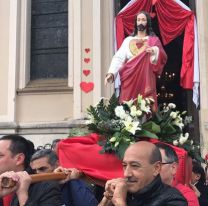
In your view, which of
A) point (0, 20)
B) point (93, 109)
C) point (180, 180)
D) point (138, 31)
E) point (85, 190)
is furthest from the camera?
point (0, 20)

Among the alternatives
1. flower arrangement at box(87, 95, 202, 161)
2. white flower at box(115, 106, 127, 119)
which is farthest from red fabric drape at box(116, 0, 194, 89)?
white flower at box(115, 106, 127, 119)

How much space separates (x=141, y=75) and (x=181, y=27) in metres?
3.54

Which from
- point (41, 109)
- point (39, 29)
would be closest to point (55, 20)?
point (39, 29)

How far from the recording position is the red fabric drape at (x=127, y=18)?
926 centimetres

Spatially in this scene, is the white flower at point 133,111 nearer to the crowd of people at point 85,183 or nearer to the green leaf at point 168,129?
the green leaf at point 168,129

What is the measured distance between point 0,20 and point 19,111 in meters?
2.13

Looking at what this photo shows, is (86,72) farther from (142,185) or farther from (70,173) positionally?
(142,185)

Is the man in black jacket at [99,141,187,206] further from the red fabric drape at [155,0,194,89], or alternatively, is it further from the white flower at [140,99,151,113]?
the red fabric drape at [155,0,194,89]

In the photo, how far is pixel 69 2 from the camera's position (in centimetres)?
1008

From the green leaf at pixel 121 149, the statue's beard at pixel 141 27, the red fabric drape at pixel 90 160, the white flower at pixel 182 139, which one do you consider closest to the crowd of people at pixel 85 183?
the red fabric drape at pixel 90 160

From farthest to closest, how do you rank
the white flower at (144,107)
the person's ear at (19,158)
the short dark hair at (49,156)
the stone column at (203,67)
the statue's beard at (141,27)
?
the stone column at (203,67), the statue's beard at (141,27), the white flower at (144,107), the short dark hair at (49,156), the person's ear at (19,158)

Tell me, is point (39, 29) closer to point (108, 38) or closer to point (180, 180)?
point (108, 38)

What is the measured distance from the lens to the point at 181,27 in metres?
9.20

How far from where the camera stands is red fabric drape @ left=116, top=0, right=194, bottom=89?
29.4 feet
